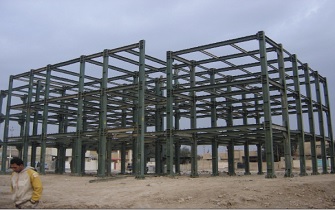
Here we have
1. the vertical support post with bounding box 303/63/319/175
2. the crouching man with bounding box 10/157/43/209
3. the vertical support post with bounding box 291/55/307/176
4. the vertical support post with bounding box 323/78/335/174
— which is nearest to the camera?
the crouching man with bounding box 10/157/43/209

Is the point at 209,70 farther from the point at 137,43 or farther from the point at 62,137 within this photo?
the point at 62,137

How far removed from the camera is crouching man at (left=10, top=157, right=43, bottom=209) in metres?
6.84

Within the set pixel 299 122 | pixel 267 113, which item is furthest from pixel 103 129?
pixel 299 122

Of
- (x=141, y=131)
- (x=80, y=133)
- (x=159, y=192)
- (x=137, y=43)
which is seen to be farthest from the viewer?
(x=80, y=133)

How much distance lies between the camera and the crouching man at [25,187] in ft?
22.4

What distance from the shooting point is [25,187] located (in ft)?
22.7

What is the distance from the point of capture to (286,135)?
79.9 ft

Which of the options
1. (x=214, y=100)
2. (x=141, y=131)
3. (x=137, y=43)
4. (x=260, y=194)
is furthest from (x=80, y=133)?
(x=260, y=194)

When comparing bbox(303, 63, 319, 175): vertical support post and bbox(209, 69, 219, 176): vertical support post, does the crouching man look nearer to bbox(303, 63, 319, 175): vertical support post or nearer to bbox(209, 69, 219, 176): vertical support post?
bbox(209, 69, 219, 176): vertical support post

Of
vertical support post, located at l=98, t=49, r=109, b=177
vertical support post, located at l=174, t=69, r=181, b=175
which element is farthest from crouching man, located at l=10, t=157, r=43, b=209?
Answer: vertical support post, located at l=174, t=69, r=181, b=175

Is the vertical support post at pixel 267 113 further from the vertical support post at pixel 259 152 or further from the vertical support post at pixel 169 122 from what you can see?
the vertical support post at pixel 259 152

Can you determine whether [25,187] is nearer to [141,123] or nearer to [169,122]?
[141,123]

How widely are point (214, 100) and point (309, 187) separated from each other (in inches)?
635

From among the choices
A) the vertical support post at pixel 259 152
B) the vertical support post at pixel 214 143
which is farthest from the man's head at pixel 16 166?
the vertical support post at pixel 259 152
